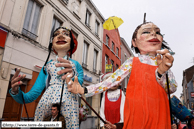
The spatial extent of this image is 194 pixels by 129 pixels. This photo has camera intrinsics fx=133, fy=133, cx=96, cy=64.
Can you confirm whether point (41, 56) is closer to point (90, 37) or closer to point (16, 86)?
point (16, 86)

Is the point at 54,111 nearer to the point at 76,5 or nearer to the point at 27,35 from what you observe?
the point at 27,35

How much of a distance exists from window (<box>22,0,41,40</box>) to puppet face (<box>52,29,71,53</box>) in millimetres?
3663

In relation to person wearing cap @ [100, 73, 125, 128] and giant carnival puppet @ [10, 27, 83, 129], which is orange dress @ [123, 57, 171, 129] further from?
person wearing cap @ [100, 73, 125, 128]

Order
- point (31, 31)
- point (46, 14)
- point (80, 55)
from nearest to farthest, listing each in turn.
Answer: point (31, 31) → point (46, 14) → point (80, 55)

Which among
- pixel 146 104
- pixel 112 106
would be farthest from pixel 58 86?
pixel 112 106

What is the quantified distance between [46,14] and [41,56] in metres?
1.89

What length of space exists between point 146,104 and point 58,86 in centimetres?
108

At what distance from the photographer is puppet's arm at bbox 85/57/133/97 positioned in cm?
147

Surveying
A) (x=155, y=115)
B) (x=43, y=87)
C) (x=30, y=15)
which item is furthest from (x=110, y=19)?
(x=30, y=15)

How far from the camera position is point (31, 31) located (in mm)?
5262

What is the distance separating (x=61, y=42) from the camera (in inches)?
78.7

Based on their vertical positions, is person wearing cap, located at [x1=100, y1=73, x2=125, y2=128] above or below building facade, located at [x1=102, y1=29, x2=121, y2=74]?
below

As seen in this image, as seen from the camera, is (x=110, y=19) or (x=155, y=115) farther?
(x=110, y=19)

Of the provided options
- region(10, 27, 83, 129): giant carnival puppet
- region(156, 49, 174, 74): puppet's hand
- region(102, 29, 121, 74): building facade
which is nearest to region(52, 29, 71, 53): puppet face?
region(10, 27, 83, 129): giant carnival puppet
